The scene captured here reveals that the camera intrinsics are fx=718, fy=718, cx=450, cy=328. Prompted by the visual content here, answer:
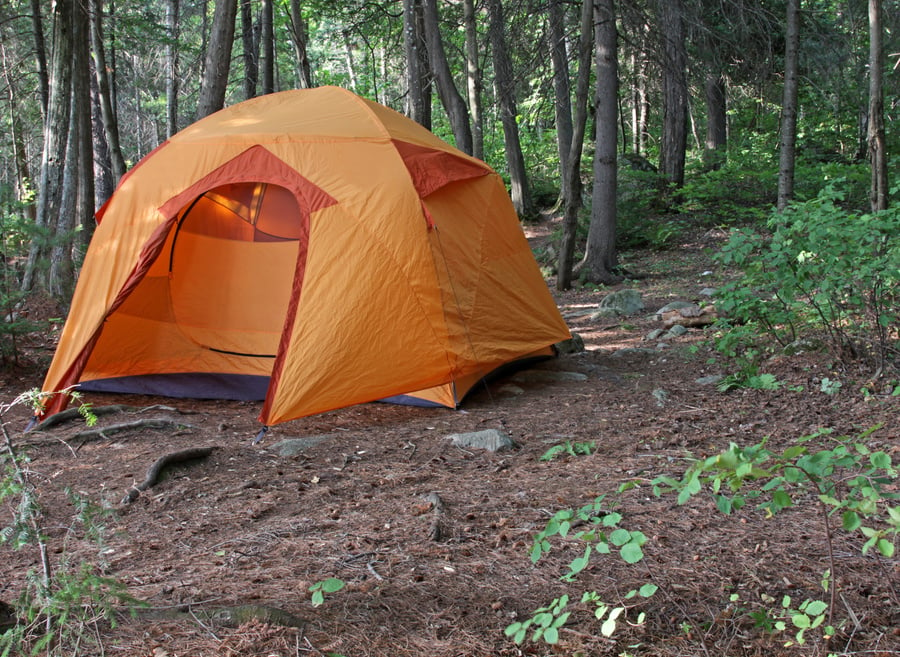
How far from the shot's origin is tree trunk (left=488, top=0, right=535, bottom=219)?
9.73m

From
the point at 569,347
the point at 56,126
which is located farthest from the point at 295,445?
the point at 56,126

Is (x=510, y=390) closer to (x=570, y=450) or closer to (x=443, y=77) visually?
(x=570, y=450)

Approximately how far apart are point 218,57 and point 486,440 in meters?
5.63

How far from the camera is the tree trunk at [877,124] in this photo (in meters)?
6.13

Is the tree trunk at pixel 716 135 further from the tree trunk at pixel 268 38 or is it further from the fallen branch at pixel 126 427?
the fallen branch at pixel 126 427

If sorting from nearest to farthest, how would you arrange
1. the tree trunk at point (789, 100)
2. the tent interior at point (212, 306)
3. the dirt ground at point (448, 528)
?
1. the dirt ground at point (448, 528)
2. the tent interior at point (212, 306)
3. the tree trunk at point (789, 100)

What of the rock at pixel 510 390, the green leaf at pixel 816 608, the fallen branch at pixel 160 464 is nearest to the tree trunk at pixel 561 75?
the rock at pixel 510 390

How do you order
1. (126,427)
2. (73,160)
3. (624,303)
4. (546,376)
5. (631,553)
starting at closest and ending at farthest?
(631,553)
(126,427)
(546,376)
(73,160)
(624,303)

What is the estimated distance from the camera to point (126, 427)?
194 inches

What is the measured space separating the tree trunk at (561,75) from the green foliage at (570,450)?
18.5ft

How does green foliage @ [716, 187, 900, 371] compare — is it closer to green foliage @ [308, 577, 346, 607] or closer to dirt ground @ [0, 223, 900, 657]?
dirt ground @ [0, 223, 900, 657]

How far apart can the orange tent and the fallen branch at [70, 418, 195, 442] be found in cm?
49

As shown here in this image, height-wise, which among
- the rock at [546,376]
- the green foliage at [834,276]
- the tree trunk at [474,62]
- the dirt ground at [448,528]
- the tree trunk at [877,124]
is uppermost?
Answer: the tree trunk at [474,62]

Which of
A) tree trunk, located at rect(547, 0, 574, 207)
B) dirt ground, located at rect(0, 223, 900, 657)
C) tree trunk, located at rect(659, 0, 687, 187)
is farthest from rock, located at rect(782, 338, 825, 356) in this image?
tree trunk, located at rect(659, 0, 687, 187)
